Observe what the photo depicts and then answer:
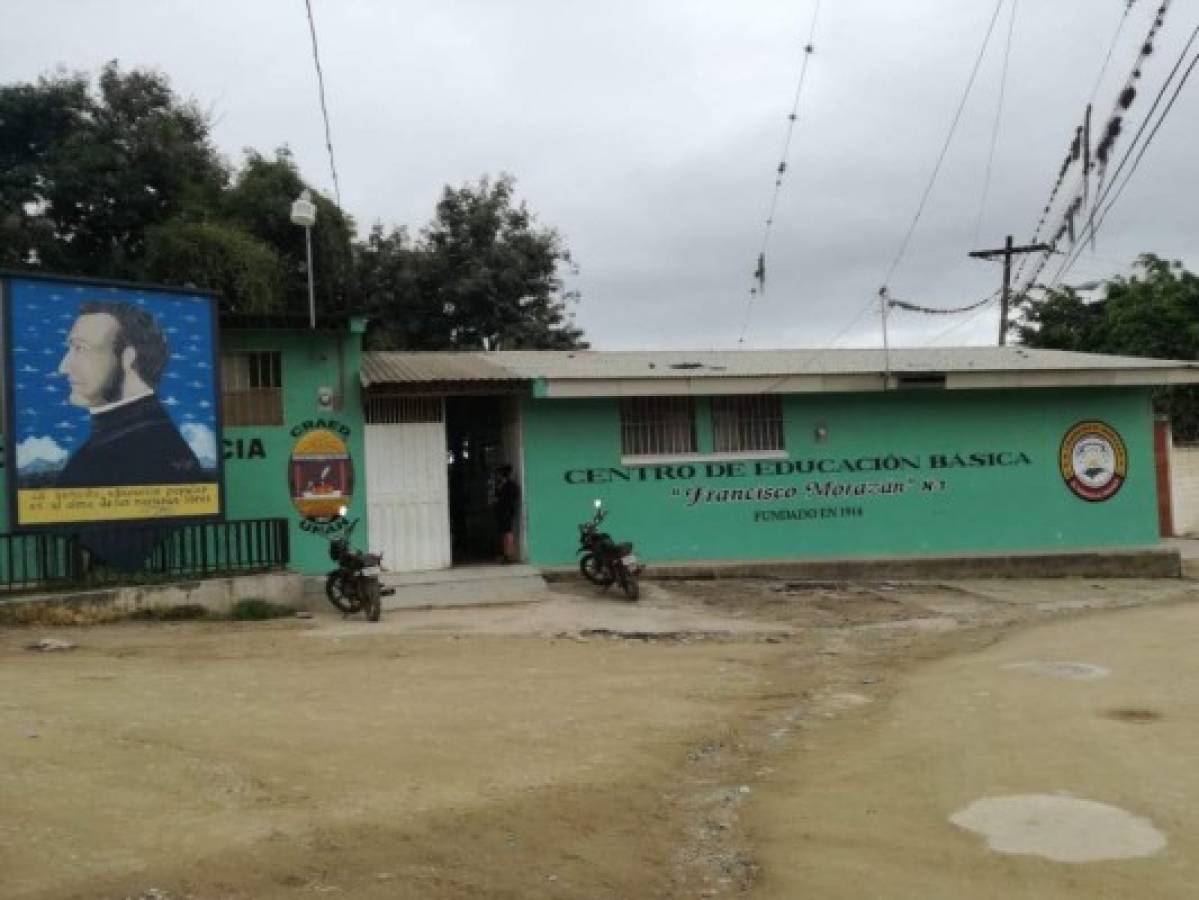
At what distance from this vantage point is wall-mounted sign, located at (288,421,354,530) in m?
14.7

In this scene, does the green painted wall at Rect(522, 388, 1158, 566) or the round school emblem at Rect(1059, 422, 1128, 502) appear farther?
the round school emblem at Rect(1059, 422, 1128, 502)

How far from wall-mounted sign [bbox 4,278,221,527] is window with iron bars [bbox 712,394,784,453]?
24.4 feet

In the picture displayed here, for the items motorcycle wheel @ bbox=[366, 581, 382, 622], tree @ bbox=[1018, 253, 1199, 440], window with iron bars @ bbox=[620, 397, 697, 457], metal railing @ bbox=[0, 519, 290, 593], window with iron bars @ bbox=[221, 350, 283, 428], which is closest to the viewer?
metal railing @ bbox=[0, 519, 290, 593]

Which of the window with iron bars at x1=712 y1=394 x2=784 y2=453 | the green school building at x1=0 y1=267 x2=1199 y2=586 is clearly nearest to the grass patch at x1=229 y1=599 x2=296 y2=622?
the green school building at x1=0 y1=267 x2=1199 y2=586

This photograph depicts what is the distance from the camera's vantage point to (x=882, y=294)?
1692 centimetres

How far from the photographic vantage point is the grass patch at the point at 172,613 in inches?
468

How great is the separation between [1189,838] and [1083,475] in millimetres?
14362

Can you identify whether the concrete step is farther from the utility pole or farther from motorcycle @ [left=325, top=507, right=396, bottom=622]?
the utility pole

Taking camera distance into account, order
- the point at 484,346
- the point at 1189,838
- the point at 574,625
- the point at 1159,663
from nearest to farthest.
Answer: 1. the point at 1189,838
2. the point at 1159,663
3. the point at 574,625
4. the point at 484,346

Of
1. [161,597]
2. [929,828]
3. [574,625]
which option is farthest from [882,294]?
[929,828]

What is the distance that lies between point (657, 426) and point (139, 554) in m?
7.53

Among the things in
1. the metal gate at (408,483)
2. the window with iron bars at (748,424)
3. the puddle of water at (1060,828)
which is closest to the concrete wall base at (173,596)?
the metal gate at (408,483)

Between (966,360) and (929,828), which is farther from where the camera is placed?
(966,360)

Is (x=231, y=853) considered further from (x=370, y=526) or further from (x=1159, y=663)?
(x=370, y=526)
